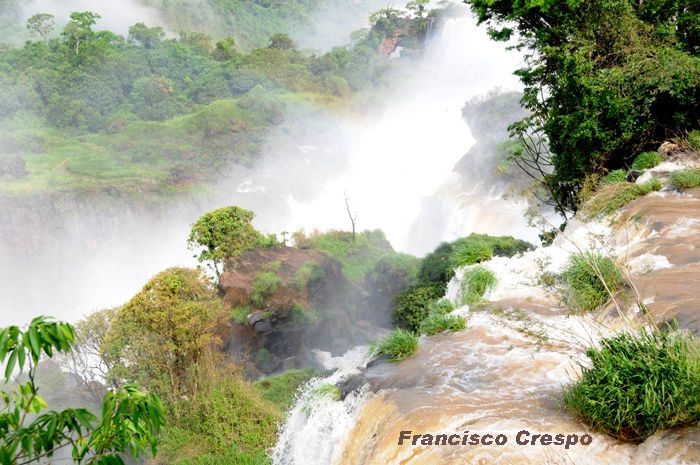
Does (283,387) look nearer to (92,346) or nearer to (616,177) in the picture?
(92,346)

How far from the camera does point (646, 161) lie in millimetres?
9625

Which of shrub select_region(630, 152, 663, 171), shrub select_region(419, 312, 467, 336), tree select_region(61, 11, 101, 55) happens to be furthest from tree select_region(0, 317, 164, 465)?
tree select_region(61, 11, 101, 55)

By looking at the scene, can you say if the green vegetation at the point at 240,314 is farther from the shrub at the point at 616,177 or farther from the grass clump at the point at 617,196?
the grass clump at the point at 617,196

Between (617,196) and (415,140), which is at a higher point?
(415,140)

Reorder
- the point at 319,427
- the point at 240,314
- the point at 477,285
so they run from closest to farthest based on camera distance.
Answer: the point at 319,427, the point at 477,285, the point at 240,314

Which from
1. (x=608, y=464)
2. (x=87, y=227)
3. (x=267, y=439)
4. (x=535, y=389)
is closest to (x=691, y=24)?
(x=535, y=389)

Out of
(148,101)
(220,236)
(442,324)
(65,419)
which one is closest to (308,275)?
(220,236)

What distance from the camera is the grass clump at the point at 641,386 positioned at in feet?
10.2

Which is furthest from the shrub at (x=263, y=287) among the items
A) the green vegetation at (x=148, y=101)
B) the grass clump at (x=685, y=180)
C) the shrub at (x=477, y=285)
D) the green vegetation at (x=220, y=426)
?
the green vegetation at (x=148, y=101)

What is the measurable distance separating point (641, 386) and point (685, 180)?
6.21 metres

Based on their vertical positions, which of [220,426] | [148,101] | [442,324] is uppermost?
[148,101]

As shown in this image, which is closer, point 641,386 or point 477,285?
point 641,386

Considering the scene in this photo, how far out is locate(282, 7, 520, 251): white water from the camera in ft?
134

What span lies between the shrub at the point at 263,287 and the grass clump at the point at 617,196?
1509 centimetres
